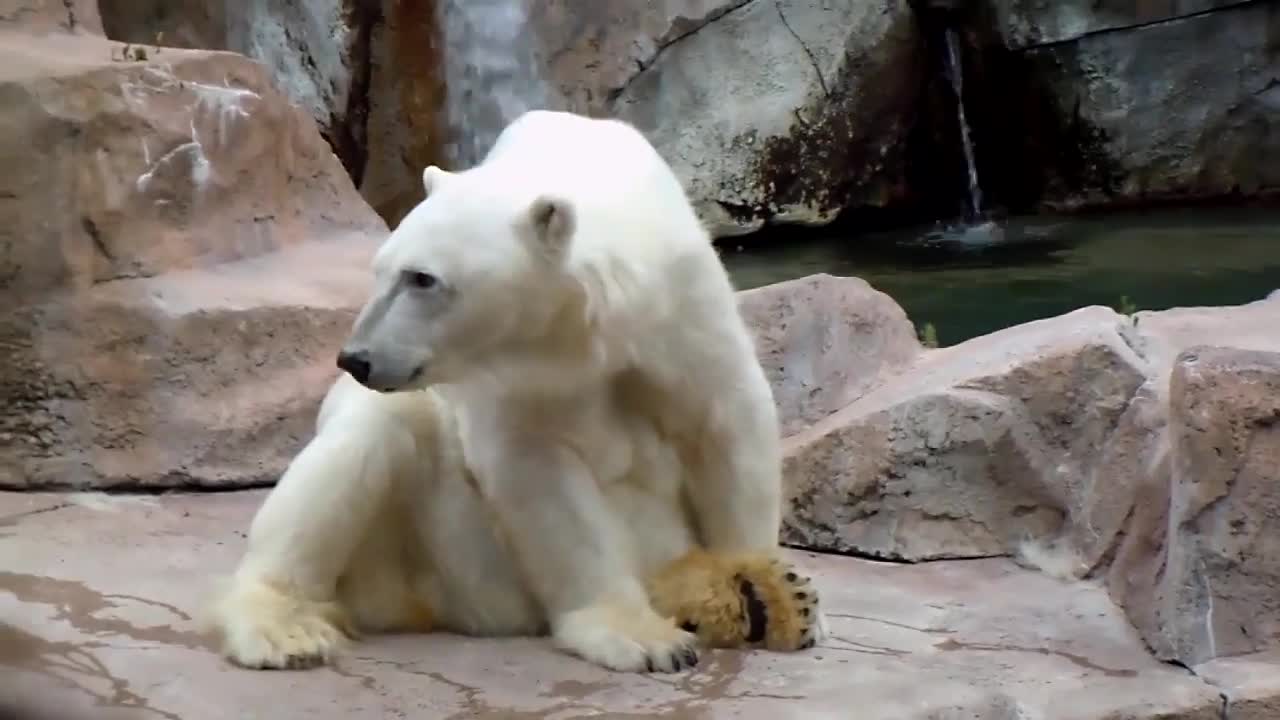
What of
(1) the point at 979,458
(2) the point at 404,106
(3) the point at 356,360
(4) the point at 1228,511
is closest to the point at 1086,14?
(2) the point at 404,106

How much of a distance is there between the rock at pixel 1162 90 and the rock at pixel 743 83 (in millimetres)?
1298

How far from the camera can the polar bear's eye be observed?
85.5 inches

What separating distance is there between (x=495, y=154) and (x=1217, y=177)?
906 centimetres

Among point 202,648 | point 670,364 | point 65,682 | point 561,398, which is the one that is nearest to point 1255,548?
point 670,364

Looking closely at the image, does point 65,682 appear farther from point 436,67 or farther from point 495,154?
point 436,67

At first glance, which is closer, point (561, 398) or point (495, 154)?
point (561, 398)

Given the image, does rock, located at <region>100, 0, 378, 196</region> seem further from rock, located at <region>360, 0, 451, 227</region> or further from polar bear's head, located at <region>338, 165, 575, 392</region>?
polar bear's head, located at <region>338, 165, 575, 392</region>

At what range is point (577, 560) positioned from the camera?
2430 millimetres

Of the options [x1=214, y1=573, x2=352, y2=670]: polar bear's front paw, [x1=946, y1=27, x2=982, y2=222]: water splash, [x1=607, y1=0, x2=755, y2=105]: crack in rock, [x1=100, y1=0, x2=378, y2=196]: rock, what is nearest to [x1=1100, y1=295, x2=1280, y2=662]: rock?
[x1=214, y1=573, x2=352, y2=670]: polar bear's front paw

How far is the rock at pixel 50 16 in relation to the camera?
187 inches

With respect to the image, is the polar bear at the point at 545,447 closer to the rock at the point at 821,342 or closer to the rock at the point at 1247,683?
the rock at the point at 1247,683

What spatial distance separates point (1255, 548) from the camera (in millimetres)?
2469

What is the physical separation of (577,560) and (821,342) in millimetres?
1761

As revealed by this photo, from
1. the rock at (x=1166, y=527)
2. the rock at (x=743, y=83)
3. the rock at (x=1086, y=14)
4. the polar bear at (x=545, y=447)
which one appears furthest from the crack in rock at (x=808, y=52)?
the polar bear at (x=545, y=447)
